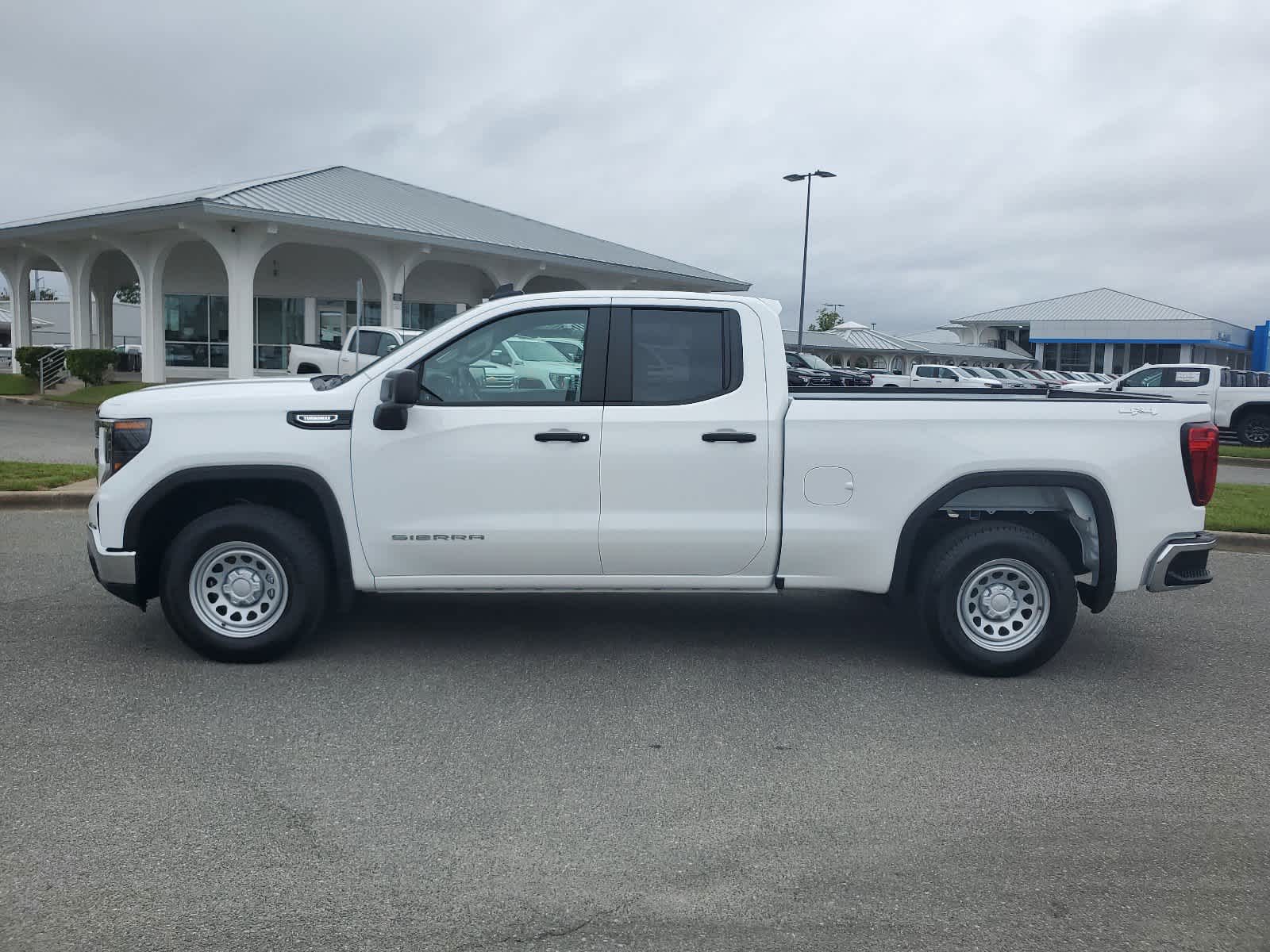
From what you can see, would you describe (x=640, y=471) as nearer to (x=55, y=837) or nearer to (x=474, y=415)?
(x=474, y=415)

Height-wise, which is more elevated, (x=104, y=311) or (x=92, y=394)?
(x=104, y=311)

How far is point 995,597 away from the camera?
614cm

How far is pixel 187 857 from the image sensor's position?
149 inches

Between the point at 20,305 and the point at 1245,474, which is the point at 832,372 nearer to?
the point at 1245,474

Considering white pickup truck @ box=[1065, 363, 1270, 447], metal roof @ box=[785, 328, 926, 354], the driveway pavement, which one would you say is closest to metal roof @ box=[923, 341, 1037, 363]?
metal roof @ box=[785, 328, 926, 354]

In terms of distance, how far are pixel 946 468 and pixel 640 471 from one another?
1.64 meters

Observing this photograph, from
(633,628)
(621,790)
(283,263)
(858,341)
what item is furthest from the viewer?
(858,341)

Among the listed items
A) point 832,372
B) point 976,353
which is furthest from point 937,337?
point 832,372

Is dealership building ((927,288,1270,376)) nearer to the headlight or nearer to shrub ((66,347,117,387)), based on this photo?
shrub ((66,347,117,387))

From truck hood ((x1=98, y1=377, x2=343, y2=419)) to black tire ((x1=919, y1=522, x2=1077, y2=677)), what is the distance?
3.36 meters

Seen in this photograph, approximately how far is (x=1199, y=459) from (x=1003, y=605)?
131 centimetres

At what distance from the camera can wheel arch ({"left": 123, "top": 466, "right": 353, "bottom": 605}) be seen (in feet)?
19.2

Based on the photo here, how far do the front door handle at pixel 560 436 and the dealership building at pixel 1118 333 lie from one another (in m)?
67.2

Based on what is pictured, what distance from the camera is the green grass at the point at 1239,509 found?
1090 cm
